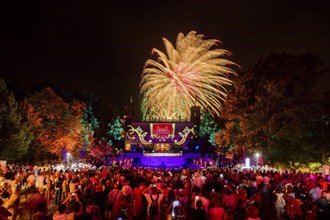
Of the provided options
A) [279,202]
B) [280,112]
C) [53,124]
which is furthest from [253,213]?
[53,124]

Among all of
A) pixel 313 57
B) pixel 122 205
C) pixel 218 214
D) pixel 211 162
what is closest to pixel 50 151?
pixel 211 162

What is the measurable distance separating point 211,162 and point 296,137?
14.7m

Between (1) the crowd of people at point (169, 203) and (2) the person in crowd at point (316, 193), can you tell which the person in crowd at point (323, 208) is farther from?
(2) the person in crowd at point (316, 193)

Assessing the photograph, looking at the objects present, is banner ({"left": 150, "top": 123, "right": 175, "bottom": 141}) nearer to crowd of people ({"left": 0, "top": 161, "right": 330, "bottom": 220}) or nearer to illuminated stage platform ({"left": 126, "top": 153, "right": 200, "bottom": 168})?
illuminated stage platform ({"left": 126, "top": 153, "right": 200, "bottom": 168})

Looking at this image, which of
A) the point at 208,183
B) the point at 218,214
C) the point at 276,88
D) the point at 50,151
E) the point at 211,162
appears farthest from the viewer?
the point at 211,162

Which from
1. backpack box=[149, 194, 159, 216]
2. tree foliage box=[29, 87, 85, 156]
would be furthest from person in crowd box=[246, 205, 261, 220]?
tree foliage box=[29, 87, 85, 156]

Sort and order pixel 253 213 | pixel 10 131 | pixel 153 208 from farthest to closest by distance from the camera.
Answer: pixel 10 131
pixel 153 208
pixel 253 213

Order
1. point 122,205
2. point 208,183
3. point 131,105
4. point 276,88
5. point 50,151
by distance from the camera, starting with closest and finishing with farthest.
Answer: point 122,205 < point 208,183 < point 276,88 < point 50,151 < point 131,105

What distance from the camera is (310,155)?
34062mm

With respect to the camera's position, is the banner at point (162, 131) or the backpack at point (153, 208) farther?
the banner at point (162, 131)

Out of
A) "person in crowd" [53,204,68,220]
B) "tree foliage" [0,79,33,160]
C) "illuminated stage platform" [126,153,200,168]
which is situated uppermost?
"tree foliage" [0,79,33,160]

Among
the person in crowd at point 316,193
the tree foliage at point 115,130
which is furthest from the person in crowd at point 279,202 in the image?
the tree foliage at point 115,130

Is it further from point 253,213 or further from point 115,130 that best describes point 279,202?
point 115,130

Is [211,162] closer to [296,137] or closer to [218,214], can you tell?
[296,137]
